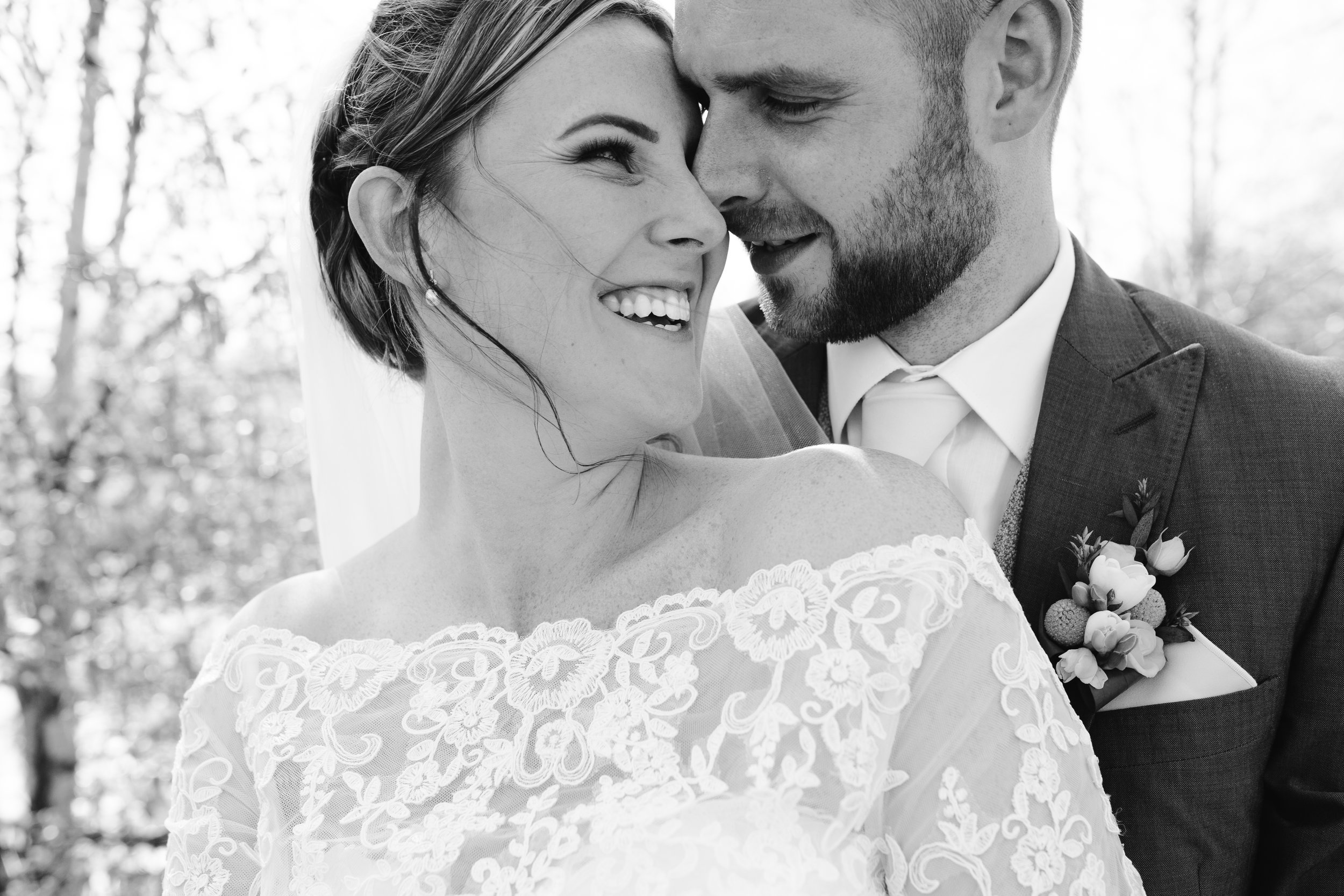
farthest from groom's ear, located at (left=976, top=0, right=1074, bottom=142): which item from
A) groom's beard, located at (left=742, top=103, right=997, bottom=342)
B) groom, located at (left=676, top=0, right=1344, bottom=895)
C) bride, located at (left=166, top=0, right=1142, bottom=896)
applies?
bride, located at (left=166, top=0, right=1142, bottom=896)

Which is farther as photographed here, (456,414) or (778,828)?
(456,414)

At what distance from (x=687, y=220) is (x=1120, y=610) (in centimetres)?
104

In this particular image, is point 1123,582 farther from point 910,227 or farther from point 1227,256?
point 1227,256

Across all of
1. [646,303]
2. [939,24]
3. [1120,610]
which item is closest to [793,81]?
[939,24]

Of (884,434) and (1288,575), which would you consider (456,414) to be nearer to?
(884,434)

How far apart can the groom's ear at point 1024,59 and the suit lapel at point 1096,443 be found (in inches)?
19.8

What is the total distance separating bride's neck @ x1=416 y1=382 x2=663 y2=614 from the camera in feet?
7.15

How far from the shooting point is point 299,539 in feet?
15.2

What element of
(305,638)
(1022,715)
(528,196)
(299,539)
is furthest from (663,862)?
(299,539)

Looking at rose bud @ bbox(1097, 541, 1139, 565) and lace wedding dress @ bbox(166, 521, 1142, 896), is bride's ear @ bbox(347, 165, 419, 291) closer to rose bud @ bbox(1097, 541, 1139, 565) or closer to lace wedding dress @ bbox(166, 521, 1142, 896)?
lace wedding dress @ bbox(166, 521, 1142, 896)

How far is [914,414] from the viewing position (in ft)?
8.39

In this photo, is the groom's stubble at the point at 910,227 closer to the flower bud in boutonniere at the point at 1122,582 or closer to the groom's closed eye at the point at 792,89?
the groom's closed eye at the point at 792,89

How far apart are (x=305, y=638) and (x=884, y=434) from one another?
127 centimetres

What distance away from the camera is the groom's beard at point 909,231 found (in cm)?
242
